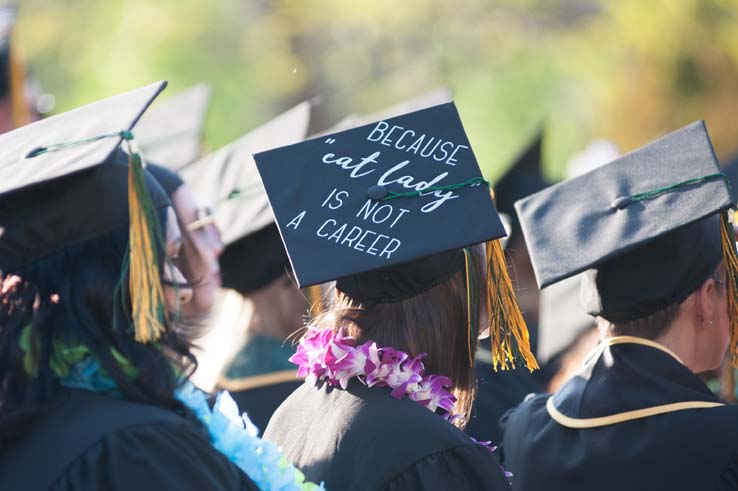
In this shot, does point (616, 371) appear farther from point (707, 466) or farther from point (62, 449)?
point (62, 449)

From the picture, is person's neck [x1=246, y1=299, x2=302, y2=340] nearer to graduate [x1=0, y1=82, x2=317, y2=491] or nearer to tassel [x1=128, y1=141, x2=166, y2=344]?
graduate [x1=0, y1=82, x2=317, y2=491]

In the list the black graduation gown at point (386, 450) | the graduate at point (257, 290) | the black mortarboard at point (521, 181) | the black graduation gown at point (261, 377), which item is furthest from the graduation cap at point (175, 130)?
the black graduation gown at point (386, 450)

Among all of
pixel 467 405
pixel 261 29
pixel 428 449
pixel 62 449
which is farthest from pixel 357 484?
pixel 261 29

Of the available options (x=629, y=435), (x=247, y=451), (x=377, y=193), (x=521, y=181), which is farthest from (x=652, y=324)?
(x=521, y=181)

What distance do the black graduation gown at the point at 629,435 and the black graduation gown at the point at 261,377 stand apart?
1.37 m

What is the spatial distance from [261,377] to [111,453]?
7.42 ft

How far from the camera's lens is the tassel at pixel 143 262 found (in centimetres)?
187

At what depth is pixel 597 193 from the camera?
9.39 ft

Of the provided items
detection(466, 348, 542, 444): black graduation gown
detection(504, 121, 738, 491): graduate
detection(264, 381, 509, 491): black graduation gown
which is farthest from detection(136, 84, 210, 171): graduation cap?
detection(264, 381, 509, 491): black graduation gown

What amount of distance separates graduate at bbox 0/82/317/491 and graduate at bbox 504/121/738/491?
842mm

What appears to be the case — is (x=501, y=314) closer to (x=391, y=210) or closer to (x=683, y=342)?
(x=391, y=210)

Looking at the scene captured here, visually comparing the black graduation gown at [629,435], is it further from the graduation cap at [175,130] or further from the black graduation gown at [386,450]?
the graduation cap at [175,130]

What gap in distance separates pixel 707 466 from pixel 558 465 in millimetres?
364

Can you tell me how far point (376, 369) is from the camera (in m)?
2.26
